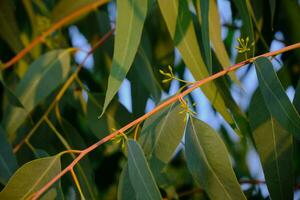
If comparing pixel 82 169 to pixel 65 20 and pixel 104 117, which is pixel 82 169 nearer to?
pixel 104 117

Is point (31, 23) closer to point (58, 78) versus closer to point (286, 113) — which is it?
point (58, 78)

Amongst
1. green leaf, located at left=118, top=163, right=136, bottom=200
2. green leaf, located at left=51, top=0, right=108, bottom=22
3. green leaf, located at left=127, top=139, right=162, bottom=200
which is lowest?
green leaf, located at left=118, top=163, right=136, bottom=200

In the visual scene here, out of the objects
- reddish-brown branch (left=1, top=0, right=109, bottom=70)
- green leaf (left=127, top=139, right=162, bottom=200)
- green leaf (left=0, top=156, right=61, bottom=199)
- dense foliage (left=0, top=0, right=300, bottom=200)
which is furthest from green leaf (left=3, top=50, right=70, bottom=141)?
green leaf (left=127, top=139, right=162, bottom=200)

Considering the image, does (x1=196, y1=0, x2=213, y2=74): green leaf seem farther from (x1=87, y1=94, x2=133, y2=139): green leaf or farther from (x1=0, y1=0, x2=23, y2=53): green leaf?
(x1=0, y1=0, x2=23, y2=53): green leaf

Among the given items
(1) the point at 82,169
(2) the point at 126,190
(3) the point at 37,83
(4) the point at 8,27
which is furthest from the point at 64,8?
(2) the point at 126,190

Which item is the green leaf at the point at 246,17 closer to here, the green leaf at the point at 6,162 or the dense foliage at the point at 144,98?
the dense foliage at the point at 144,98

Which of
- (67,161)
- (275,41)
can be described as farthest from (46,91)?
(275,41)
